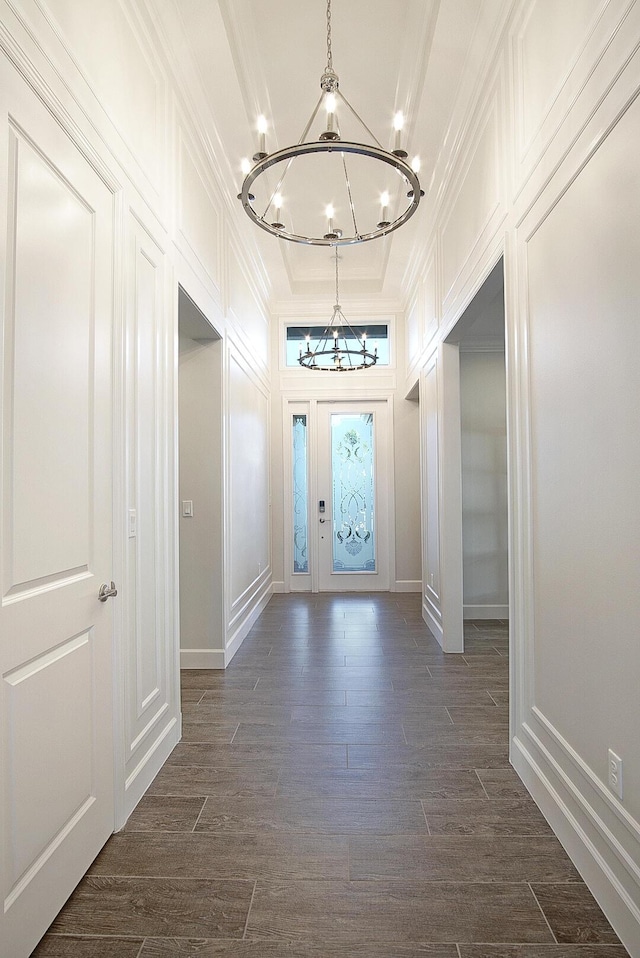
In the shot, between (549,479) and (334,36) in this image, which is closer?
(549,479)

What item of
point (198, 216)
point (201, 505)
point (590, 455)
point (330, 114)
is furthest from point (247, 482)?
point (590, 455)

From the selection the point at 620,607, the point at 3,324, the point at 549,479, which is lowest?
the point at 620,607

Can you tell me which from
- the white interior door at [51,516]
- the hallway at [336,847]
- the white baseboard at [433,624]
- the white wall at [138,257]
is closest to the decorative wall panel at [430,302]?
the white wall at [138,257]

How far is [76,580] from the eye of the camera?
1.86 m

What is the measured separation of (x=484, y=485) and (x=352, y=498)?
1942 millimetres

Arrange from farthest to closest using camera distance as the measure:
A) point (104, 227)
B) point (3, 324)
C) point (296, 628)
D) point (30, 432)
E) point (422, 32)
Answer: point (296, 628) → point (422, 32) → point (104, 227) → point (30, 432) → point (3, 324)

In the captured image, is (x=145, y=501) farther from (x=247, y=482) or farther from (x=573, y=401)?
(x=247, y=482)

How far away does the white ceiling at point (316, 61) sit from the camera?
2762 millimetres

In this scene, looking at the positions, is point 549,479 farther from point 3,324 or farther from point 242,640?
point 242,640

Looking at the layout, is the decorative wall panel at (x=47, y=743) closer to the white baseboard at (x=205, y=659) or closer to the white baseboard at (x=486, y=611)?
the white baseboard at (x=205, y=659)

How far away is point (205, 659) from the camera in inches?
162

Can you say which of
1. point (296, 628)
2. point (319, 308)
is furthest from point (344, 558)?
point (319, 308)

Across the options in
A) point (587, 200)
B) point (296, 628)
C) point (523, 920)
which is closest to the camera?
point (523, 920)

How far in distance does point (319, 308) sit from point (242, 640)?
166 inches
